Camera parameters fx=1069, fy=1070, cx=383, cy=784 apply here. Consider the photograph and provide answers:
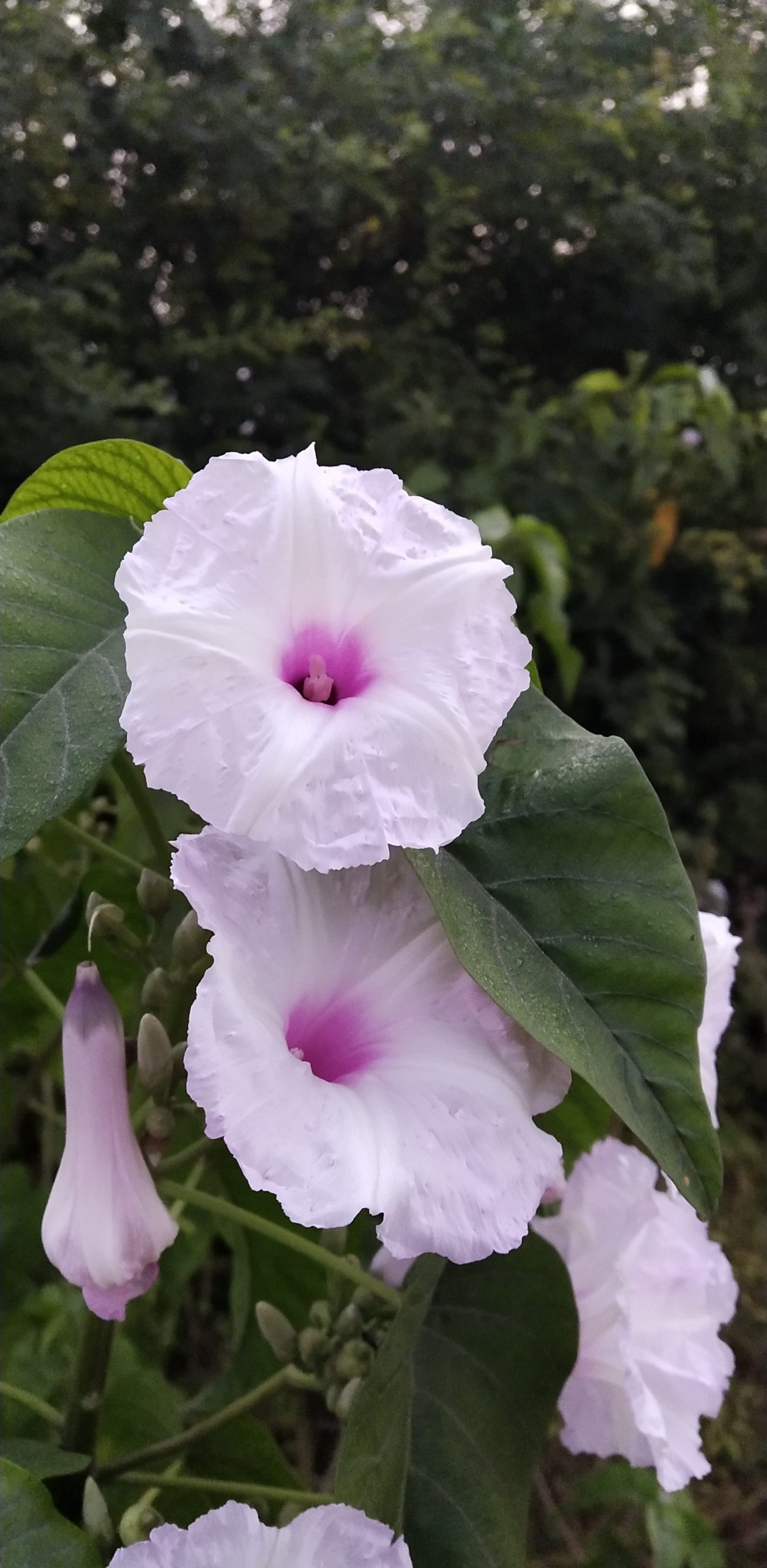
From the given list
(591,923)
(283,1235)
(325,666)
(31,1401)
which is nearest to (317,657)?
(325,666)

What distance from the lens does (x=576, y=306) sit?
1.48m

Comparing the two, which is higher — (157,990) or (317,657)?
(317,657)

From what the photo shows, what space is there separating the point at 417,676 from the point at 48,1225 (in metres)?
0.20

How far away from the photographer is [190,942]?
1.14 ft

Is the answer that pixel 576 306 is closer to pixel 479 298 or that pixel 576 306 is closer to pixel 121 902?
pixel 479 298

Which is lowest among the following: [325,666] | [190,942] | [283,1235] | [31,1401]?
[31,1401]

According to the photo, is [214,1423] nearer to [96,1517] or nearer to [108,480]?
[96,1517]

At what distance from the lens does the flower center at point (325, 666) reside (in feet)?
0.95

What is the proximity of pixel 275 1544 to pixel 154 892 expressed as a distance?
7.7 inches

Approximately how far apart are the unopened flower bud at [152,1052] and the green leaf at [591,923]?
109 millimetres

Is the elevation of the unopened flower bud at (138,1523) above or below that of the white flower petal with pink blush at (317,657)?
below

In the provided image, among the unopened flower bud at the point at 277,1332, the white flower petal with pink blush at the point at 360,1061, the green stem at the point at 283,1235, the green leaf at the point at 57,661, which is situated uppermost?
the green leaf at the point at 57,661

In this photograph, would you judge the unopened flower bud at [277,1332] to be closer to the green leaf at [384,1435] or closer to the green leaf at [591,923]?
the green leaf at [384,1435]

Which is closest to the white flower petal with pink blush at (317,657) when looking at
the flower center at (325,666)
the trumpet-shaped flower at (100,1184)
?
the flower center at (325,666)
